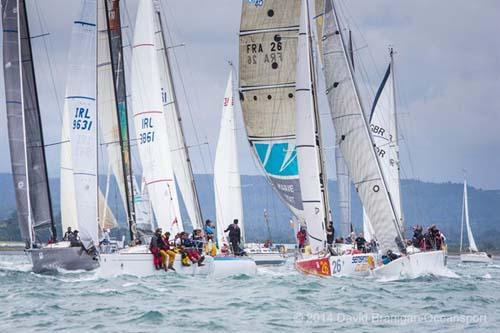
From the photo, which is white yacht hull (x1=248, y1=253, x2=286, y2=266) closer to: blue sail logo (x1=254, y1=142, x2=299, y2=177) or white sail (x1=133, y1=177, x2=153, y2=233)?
white sail (x1=133, y1=177, x2=153, y2=233)

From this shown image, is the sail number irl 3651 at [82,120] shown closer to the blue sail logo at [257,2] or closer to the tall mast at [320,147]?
the blue sail logo at [257,2]

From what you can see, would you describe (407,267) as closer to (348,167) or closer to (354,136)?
(348,167)

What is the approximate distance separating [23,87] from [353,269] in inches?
569

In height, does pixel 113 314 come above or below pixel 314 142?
below

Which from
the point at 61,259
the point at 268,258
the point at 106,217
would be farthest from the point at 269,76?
the point at 106,217

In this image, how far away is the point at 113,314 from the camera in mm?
23672

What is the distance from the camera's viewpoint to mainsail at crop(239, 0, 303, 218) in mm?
40781

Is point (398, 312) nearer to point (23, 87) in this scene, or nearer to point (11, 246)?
point (23, 87)

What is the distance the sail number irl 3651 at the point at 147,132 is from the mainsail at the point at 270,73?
571cm

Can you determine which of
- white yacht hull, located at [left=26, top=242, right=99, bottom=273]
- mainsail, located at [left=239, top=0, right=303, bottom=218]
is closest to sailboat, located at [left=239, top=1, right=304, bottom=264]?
mainsail, located at [left=239, top=0, right=303, bottom=218]

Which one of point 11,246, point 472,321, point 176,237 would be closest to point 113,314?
point 472,321

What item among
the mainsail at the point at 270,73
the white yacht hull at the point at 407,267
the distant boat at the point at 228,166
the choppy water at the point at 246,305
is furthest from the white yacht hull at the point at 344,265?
the distant boat at the point at 228,166

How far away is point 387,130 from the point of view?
4956 centimetres

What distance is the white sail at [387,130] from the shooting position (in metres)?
48.2
